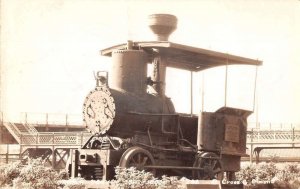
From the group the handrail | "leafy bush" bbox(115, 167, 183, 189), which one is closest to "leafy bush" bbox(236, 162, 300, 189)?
"leafy bush" bbox(115, 167, 183, 189)

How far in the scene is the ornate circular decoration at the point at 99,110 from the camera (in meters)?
12.1

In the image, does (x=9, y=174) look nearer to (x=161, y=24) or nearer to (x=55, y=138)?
(x=161, y=24)

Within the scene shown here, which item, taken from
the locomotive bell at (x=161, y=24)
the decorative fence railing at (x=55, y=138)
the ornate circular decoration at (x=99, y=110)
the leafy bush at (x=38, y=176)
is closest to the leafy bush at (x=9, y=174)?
the leafy bush at (x=38, y=176)

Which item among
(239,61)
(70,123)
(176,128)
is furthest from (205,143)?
(70,123)

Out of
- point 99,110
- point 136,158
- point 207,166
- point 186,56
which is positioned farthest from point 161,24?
point 136,158

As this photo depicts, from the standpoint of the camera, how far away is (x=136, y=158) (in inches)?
458

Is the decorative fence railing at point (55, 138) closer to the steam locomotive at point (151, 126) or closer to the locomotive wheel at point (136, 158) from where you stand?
the steam locomotive at point (151, 126)

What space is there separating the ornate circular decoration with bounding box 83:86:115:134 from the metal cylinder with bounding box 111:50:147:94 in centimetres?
75

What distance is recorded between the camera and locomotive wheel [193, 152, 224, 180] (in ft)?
42.4

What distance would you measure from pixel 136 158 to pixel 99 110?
163 centimetres

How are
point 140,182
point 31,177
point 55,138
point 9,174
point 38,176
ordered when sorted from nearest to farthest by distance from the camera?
1. point 140,182
2. point 38,176
3. point 31,177
4. point 9,174
5. point 55,138

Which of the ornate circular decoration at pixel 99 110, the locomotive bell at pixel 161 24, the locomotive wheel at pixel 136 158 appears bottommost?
the locomotive wheel at pixel 136 158

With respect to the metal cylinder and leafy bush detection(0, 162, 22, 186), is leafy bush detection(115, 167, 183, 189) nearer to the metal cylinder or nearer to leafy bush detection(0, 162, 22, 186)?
A: leafy bush detection(0, 162, 22, 186)

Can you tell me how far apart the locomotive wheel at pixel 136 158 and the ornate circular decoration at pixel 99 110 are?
3.32 ft
